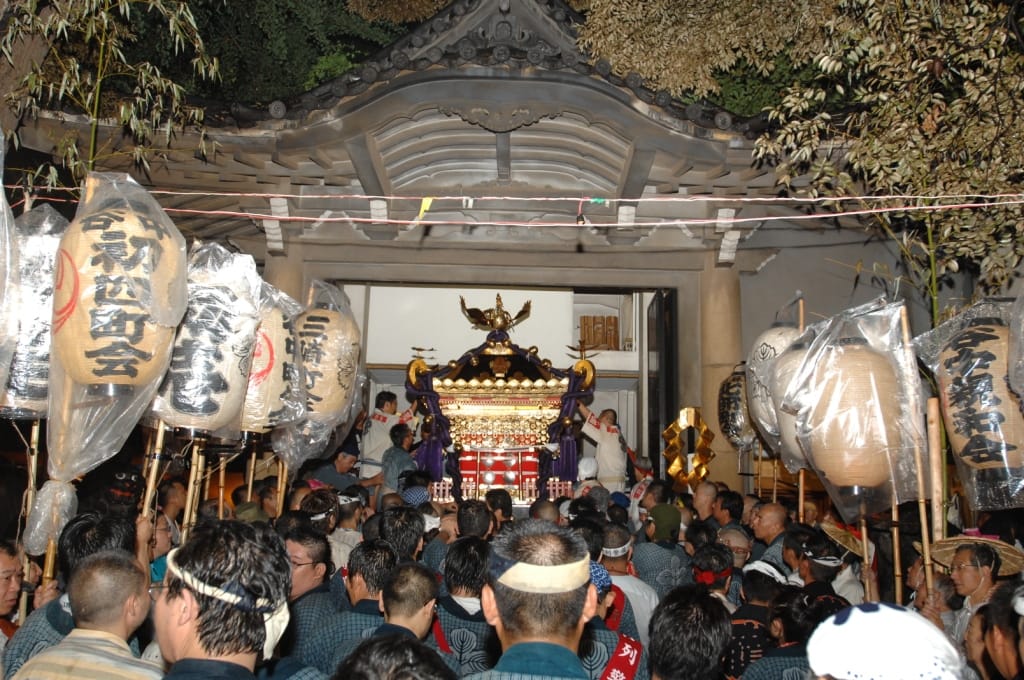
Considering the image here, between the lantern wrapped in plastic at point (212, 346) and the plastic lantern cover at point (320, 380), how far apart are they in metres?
1.27

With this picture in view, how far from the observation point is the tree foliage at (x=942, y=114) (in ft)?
23.5

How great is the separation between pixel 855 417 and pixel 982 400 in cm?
66

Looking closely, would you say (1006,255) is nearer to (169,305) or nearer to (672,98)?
(672,98)

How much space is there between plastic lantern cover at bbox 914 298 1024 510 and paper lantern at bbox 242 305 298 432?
13.3ft

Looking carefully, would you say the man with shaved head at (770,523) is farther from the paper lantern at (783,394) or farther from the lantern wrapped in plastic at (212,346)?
the lantern wrapped in plastic at (212,346)

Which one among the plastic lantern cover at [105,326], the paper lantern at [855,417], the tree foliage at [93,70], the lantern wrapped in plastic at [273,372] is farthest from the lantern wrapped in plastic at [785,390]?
the tree foliage at [93,70]

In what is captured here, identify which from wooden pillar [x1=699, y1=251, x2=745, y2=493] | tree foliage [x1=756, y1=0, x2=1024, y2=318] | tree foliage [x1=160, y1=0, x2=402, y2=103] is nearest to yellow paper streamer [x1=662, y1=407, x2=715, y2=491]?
wooden pillar [x1=699, y1=251, x2=745, y2=493]

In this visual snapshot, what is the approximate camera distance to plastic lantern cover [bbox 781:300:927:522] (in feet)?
17.7

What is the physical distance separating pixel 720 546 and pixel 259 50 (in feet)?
39.0

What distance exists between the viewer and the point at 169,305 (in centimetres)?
481

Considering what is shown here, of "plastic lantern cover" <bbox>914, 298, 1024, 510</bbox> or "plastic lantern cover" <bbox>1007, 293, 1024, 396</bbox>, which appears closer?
"plastic lantern cover" <bbox>1007, 293, 1024, 396</bbox>

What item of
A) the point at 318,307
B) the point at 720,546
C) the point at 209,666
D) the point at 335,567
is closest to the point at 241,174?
the point at 318,307

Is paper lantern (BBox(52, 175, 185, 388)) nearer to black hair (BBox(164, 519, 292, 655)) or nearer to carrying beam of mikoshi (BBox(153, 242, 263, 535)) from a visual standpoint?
carrying beam of mikoshi (BBox(153, 242, 263, 535))

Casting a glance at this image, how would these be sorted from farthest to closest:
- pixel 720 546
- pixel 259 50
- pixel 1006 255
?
pixel 259 50 → pixel 1006 255 → pixel 720 546
